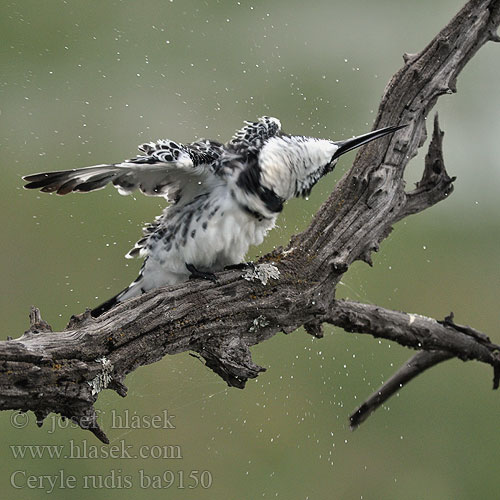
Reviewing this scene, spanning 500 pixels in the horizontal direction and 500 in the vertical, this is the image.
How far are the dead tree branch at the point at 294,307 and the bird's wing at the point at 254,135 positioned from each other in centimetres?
22

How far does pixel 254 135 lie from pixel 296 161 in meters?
0.14

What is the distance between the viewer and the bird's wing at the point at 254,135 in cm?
189

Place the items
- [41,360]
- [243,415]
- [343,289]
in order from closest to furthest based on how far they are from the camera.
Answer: [41,360], [343,289], [243,415]

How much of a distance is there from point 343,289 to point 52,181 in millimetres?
1818

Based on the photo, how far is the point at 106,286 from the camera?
3.88 meters

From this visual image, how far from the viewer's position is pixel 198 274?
6.01 feet

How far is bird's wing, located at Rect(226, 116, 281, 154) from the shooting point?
189 cm

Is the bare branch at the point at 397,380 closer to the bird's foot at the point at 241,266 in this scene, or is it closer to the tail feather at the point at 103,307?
the bird's foot at the point at 241,266

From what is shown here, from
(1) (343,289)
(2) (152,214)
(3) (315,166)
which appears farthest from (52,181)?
(2) (152,214)

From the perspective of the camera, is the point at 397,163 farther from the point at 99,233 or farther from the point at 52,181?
the point at 99,233

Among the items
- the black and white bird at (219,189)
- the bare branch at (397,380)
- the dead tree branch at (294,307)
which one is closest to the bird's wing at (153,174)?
the black and white bird at (219,189)

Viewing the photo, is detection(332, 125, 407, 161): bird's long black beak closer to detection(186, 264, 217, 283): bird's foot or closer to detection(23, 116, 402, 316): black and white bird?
detection(23, 116, 402, 316): black and white bird

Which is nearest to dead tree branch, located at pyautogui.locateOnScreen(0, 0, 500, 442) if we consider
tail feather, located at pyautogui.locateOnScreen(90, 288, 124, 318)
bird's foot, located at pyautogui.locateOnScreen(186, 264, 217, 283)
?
bird's foot, located at pyautogui.locateOnScreen(186, 264, 217, 283)

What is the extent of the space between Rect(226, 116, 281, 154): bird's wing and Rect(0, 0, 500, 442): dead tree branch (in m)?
0.22
